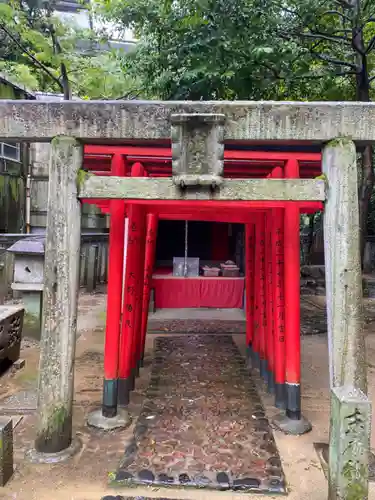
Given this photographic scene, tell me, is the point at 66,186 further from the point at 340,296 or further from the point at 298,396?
the point at 298,396

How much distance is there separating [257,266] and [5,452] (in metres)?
4.50

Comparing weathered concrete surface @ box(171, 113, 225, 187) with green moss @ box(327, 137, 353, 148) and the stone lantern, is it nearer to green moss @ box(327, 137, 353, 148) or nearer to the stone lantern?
green moss @ box(327, 137, 353, 148)

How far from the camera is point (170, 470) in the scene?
3961 millimetres

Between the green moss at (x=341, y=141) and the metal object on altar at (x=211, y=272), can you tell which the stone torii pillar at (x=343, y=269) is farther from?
the metal object on altar at (x=211, y=272)

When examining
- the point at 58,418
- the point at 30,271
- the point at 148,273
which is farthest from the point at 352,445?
the point at 30,271

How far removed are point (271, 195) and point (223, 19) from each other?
4723 millimetres

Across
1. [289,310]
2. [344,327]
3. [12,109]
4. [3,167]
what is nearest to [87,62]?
[3,167]

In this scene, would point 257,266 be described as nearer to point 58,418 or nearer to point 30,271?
point 58,418

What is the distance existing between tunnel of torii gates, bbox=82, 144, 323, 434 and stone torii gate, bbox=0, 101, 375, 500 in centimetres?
43

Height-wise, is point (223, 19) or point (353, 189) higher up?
point (223, 19)

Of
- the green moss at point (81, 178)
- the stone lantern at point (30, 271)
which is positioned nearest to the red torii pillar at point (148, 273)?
the stone lantern at point (30, 271)

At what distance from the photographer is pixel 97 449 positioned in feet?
14.3

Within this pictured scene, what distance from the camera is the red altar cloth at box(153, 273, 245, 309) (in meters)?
11.9

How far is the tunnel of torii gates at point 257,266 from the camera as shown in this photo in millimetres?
4914
